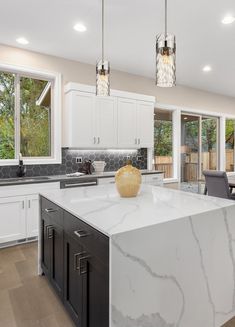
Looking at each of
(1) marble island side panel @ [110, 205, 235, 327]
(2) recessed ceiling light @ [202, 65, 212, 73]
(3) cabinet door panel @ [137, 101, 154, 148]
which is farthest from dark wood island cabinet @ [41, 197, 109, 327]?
→ (2) recessed ceiling light @ [202, 65, 212, 73]

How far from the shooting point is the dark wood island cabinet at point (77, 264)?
4.25ft

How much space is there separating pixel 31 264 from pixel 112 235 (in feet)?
6.87

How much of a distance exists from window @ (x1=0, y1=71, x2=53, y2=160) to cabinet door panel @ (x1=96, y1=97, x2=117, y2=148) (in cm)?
87

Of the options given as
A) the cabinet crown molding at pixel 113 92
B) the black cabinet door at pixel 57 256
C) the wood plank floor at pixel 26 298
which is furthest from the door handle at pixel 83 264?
the cabinet crown molding at pixel 113 92

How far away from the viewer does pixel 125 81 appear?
194 inches

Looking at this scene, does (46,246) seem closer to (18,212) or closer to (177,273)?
(18,212)

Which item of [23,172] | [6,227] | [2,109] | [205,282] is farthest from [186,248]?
[2,109]

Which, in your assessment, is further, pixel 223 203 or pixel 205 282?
pixel 223 203

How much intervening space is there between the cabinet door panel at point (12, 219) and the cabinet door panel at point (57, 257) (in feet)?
4.59

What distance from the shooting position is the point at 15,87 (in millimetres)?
3922

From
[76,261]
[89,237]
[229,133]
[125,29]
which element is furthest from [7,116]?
[229,133]

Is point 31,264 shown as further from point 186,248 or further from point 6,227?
point 186,248

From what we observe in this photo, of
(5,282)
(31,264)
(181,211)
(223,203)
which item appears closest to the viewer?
(181,211)

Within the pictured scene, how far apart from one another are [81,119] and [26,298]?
274 centimetres
